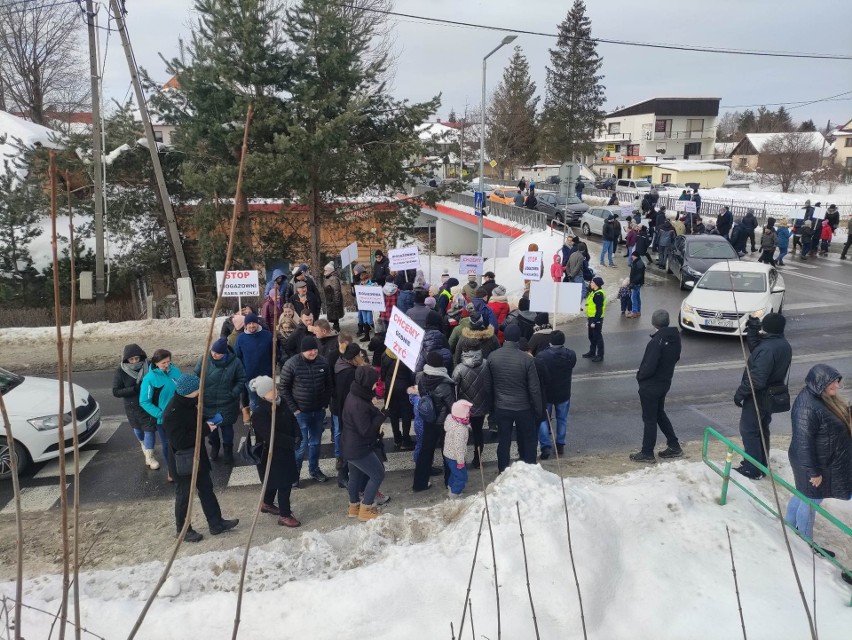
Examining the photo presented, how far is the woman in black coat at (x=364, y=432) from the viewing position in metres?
5.81

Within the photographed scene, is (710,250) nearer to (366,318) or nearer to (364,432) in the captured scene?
(366,318)

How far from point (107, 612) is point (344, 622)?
1.76 m

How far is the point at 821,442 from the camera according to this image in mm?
4945

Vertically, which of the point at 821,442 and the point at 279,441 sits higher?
the point at 821,442

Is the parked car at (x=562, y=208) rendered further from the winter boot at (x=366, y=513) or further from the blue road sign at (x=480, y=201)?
the winter boot at (x=366, y=513)

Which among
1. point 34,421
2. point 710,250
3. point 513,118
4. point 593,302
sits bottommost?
A: point 34,421

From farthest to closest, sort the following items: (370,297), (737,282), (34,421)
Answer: (737,282)
(370,297)
(34,421)

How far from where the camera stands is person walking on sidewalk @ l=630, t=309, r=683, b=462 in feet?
23.0

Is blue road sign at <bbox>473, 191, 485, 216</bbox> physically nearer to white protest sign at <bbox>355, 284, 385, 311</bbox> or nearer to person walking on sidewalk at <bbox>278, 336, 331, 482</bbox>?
white protest sign at <bbox>355, 284, 385, 311</bbox>

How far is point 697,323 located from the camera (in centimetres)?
1284

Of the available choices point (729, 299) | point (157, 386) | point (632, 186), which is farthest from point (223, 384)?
point (632, 186)

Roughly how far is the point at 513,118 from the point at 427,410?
61.0 m

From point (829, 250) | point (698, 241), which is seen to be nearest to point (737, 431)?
point (698, 241)

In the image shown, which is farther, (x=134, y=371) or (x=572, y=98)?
(x=572, y=98)
